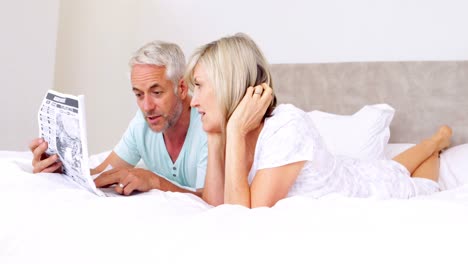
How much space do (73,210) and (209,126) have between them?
547 millimetres

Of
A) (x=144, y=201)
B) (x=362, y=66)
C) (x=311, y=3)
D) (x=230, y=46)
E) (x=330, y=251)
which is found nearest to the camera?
(x=330, y=251)

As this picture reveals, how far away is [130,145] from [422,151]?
1.14 meters

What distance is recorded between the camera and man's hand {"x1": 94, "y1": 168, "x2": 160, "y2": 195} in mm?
1817

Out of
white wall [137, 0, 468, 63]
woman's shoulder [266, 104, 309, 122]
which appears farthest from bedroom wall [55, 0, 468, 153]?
woman's shoulder [266, 104, 309, 122]

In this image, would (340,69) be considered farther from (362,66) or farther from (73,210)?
(73,210)

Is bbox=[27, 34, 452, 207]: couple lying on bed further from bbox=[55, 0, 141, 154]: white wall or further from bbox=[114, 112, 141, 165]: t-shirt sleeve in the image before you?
bbox=[55, 0, 141, 154]: white wall

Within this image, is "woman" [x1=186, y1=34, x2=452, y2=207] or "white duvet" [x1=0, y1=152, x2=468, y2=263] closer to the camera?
"white duvet" [x1=0, y1=152, x2=468, y2=263]

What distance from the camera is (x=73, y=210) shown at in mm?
1426

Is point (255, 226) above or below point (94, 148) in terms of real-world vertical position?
above

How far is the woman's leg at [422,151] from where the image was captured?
255 centimetres

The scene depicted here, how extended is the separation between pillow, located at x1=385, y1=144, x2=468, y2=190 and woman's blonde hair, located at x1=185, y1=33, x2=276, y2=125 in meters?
1.00

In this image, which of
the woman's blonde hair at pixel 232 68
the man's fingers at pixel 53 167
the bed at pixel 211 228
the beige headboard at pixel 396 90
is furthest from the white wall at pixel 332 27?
the man's fingers at pixel 53 167

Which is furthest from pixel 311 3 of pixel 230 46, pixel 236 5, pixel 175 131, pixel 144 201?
pixel 144 201

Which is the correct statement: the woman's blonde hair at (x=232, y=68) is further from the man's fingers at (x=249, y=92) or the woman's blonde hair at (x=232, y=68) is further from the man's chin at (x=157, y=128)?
the man's chin at (x=157, y=128)
